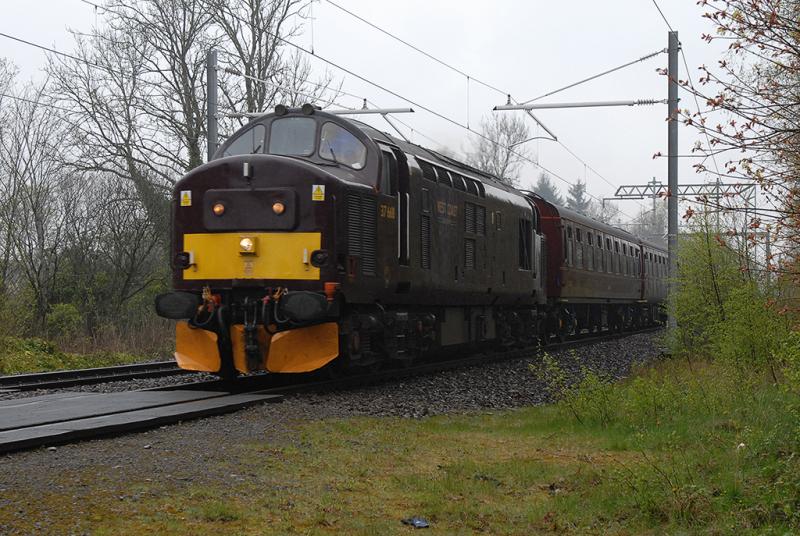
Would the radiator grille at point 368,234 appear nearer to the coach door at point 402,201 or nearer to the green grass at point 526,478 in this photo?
the coach door at point 402,201

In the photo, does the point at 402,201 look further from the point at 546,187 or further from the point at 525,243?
the point at 546,187

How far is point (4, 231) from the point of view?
76.4 feet

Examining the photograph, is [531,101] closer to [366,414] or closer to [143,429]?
[366,414]

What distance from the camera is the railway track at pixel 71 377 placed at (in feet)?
41.9

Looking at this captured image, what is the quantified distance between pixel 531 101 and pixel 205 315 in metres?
12.1

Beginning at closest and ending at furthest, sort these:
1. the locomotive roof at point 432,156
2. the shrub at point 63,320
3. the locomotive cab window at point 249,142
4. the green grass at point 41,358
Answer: the locomotive roof at point 432,156, the locomotive cab window at point 249,142, the green grass at point 41,358, the shrub at point 63,320

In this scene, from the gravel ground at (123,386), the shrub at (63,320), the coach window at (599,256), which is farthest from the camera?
the coach window at (599,256)

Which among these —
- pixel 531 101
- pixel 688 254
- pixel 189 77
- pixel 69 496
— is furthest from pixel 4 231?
pixel 69 496

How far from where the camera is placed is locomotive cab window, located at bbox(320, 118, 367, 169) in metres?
12.7

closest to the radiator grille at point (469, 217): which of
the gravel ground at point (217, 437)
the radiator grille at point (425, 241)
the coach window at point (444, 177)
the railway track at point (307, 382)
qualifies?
the coach window at point (444, 177)

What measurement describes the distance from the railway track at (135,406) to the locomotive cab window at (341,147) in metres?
2.93

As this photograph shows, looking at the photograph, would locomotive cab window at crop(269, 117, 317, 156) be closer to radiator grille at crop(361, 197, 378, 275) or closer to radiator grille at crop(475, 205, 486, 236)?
radiator grille at crop(361, 197, 378, 275)

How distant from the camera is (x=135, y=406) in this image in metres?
9.41

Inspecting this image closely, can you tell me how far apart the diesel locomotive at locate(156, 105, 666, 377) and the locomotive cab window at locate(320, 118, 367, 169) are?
0.05 ft
